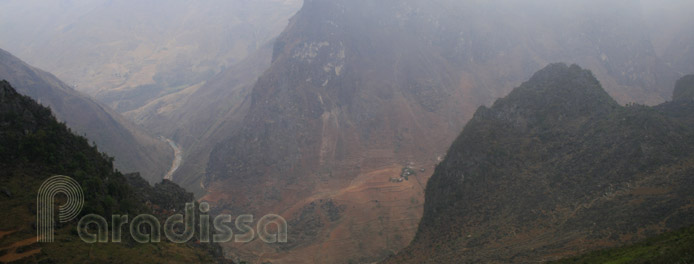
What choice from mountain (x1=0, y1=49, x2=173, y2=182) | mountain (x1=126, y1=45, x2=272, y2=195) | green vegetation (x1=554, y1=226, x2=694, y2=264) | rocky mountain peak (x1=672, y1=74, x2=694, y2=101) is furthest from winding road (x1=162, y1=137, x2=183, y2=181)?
rocky mountain peak (x1=672, y1=74, x2=694, y2=101)

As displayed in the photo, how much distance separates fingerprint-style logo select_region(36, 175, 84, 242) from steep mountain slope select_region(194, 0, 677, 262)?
1319 inches

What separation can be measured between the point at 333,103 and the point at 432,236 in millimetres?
61134

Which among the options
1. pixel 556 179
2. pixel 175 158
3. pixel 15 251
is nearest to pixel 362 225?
pixel 556 179

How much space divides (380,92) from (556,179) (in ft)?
224

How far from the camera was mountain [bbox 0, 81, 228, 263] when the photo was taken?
2484 centimetres

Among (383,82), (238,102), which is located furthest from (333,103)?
(238,102)

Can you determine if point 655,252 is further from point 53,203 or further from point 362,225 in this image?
point 362,225

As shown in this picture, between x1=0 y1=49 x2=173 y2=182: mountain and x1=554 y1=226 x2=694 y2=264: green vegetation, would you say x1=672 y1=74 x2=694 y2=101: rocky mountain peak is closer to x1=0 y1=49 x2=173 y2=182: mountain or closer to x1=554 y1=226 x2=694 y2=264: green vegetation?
x1=554 y1=226 x2=694 y2=264: green vegetation

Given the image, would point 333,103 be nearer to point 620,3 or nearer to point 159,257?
point 159,257

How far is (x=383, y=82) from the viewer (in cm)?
11081

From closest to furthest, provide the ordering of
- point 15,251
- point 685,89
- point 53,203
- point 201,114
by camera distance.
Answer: point 15,251 < point 53,203 < point 685,89 < point 201,114

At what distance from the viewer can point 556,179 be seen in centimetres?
4325

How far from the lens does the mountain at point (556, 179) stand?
34.3m

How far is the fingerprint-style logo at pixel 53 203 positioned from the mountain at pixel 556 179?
30190 millimetres
